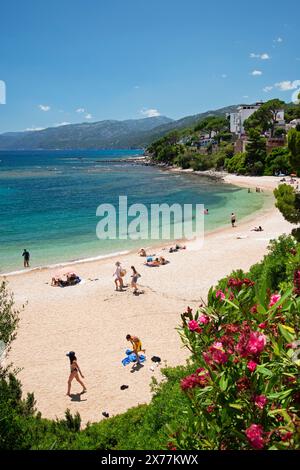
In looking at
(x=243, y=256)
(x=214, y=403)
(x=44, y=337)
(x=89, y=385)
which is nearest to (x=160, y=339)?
(x=89, y=385)

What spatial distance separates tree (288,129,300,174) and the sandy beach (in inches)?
234

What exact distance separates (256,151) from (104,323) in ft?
211

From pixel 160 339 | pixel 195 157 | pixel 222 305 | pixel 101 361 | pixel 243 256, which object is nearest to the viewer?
pixel 222 305

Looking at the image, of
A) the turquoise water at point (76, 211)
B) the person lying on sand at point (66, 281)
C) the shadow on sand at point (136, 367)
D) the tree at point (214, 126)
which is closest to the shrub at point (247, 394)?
the shadow on sand at point (136, 367)

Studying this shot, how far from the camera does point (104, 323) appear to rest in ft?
42.9

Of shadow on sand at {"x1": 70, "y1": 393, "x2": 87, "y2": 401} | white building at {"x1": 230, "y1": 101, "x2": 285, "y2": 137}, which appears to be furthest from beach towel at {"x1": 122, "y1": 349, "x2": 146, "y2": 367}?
white building at {"x1": 230, "y1": 101, "x2": 285, "y2": 137}

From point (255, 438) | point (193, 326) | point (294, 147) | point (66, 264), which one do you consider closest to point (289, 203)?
point (294, 147)

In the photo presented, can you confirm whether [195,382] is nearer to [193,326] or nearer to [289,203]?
[193,326]

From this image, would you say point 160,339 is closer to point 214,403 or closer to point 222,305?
point 222,305

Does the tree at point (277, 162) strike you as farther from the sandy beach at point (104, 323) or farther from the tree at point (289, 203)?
the tree at point (289, 203)

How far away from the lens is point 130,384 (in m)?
9.22
